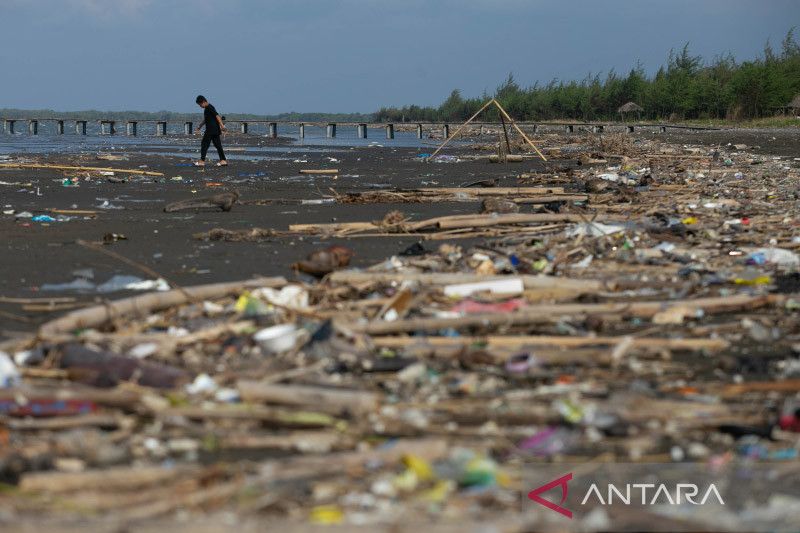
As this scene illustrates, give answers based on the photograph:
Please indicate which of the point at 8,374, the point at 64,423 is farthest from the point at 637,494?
the point at 8,374

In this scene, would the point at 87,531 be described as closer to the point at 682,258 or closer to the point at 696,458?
the point at 696,458

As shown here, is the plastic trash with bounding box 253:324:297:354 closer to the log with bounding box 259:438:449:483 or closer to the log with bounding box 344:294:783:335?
the log with bounding box 344:294:783:335

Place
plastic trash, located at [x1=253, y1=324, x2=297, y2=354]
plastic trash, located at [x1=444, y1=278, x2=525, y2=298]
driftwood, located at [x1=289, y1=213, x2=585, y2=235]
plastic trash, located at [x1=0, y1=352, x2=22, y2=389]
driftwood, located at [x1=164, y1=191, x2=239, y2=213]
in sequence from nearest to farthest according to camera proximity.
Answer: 1. plastic trash, located at [x1=0, y1=352, x2=22, y2=389]
2. plastic trash, located at [x1=253, y1=324, x2=297, y2=354]
3. plastic trash, located at [x1=444, y1=278, x2=525, y2=298]
4. driftwood, located at [x1=289, y1=213, x2=585, y2=235]
5. driftwood, located at [x1=164, y1=191, x2=239, y2=213]

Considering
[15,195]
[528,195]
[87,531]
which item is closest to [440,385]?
[87,531]

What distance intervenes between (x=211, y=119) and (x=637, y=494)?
63.3 ft

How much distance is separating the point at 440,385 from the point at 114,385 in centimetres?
146

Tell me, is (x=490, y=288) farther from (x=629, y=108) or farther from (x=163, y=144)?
(x=629, y=108)

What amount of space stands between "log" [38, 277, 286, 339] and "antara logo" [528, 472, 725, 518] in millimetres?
2859

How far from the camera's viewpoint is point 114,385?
437 centimetres

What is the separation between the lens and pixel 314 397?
159 inches

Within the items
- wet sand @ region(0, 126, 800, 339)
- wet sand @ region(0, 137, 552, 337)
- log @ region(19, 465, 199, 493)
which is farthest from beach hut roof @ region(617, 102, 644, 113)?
log @ region(19, 465, 199, 493)

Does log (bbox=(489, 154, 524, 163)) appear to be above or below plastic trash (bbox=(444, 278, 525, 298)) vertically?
above

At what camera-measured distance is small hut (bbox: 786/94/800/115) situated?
2314 inches

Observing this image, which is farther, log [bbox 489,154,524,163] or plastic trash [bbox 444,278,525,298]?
log [bbox 489,154,524,163]
